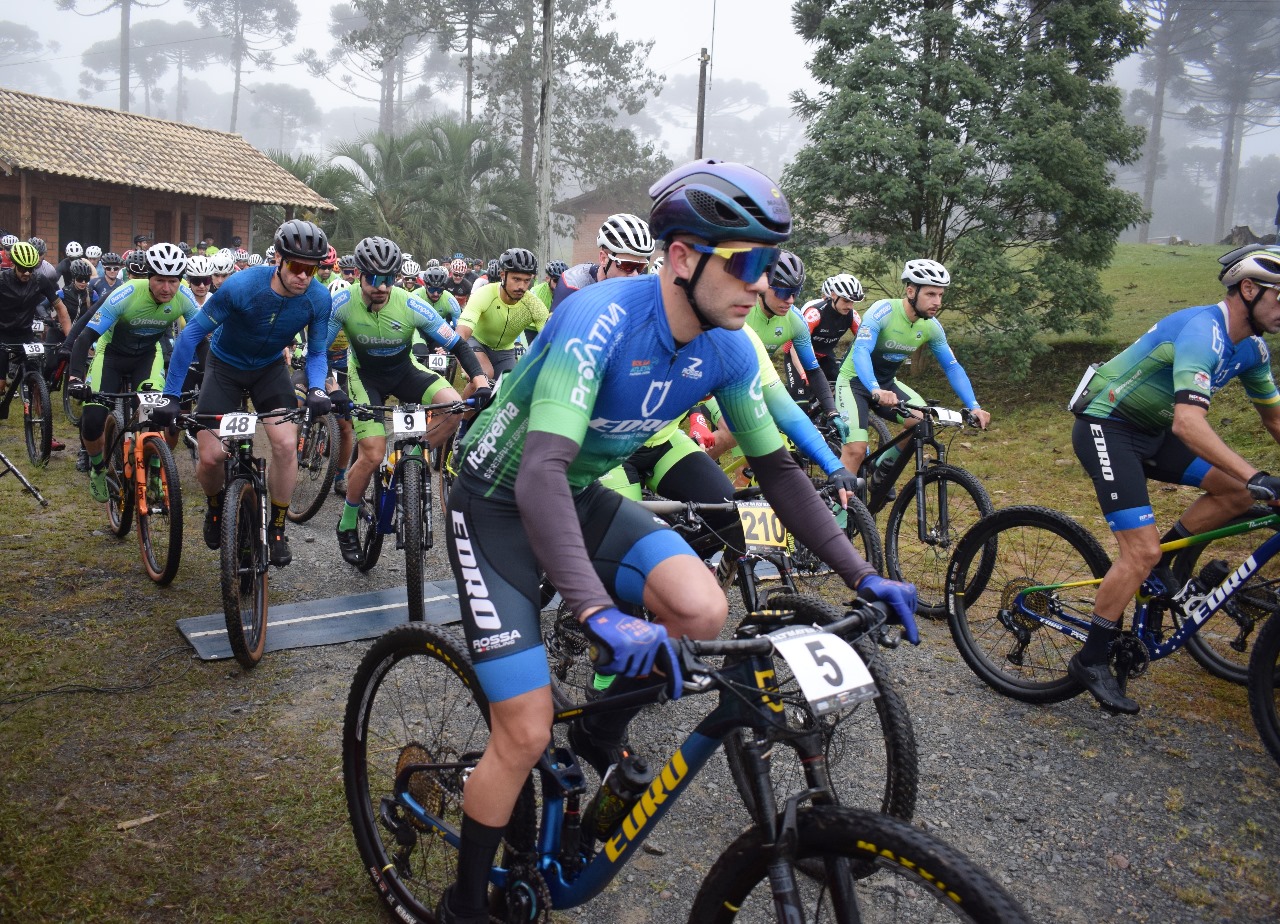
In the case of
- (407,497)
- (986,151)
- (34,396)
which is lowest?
(407,497)

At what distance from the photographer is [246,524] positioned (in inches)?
241

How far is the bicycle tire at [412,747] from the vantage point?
10.8 ft

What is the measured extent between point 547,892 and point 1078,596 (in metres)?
3.97

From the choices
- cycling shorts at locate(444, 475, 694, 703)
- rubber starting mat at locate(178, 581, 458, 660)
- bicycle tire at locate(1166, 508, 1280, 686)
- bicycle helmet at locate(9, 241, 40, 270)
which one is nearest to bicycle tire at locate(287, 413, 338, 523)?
rubber starting mat at locate(178, 581, 458, 660)

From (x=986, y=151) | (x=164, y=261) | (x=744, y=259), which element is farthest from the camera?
(x=986, y=151)

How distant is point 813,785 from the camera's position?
7.88 ft

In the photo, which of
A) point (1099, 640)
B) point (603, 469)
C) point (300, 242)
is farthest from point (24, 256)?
point (1099, 640)

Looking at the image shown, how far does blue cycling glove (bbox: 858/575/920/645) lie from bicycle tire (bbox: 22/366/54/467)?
1125 cm

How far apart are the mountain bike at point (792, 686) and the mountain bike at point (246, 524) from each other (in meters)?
1.74

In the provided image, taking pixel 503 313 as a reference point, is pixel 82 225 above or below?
above

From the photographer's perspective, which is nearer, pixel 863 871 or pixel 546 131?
pixel 863 871

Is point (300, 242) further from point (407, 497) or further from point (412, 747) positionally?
point (412, 747)

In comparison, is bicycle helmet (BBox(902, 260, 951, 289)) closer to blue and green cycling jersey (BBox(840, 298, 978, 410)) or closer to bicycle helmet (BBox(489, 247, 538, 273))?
blue and green cycling jersey (BBox(840, 298, 978, 410))

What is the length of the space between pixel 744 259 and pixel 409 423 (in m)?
4.62
